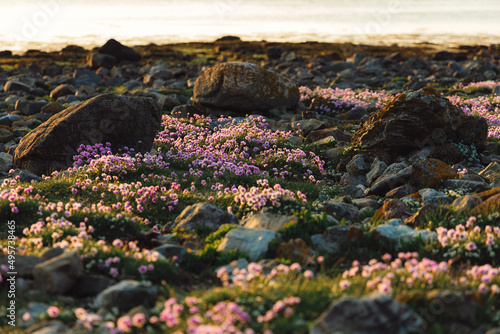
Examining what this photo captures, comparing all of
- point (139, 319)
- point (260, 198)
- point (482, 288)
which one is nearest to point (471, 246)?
point (482, 288)

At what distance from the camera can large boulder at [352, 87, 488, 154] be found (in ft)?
51.4

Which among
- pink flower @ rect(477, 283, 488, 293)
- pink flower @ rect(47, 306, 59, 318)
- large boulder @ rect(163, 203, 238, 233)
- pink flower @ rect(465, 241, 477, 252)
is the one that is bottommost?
large boulder @ rect(163, 203, 238, 233)

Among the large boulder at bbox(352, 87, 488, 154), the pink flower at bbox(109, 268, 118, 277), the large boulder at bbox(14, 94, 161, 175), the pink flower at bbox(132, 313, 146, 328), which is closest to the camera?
the pink flower at bbox(132, 313, 146, 328)

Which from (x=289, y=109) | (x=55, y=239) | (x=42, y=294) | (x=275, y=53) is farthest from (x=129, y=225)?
(x=275, y=53)

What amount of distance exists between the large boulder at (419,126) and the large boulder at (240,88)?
707cm

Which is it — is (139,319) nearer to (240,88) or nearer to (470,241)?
(470,241)

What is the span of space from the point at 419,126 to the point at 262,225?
28.6 feet

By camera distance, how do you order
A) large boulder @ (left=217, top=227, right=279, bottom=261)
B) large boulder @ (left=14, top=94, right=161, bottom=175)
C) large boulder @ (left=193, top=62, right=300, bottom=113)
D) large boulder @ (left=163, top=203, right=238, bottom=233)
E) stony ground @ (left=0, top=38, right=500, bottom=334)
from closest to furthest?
stony ground @ (left=0, top=38, right=500, bottom=334) < large boulder @ (left=217, top=227, right=279, bottom=261) < large boulder @ (left=163, top=203, right=238, bottom=233) < large boulder @ (left=14, top=94, right=161, bottom=175) < large boulder @ (left=193, top=62, right=300, bottom=113)

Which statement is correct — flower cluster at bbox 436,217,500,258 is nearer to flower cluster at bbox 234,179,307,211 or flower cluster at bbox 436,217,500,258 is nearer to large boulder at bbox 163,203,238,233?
flower cluster at bbox 234,179,307,211

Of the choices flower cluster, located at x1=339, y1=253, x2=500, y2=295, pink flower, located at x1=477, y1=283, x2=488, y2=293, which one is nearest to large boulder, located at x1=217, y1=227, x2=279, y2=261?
flower cluster, located at x1=339, y1=253, x2=500, y2=295

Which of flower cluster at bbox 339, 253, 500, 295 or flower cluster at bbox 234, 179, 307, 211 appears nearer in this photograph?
A: flower cluster at bbox 339, 253, 500, 295

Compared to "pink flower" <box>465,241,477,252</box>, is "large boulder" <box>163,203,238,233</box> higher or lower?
lower

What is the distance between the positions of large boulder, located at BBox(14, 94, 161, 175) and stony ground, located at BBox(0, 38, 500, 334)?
127 mm

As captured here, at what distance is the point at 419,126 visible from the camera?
613 inches
